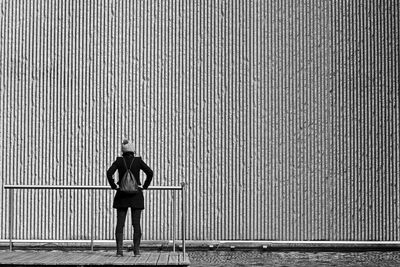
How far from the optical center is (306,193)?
49.9ft

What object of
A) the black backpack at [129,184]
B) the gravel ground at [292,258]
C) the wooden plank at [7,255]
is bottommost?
the gravel ground at [292,258]

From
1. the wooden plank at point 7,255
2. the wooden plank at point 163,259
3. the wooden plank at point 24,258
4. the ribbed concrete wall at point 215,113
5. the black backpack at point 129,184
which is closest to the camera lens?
the wooden plank at point 163,259

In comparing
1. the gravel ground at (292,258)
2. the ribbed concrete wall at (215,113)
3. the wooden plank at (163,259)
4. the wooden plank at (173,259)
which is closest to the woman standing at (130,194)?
the wooden plank at (163,259)

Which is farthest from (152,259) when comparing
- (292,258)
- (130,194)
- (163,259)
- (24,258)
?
(292,258)

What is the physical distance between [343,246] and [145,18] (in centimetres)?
489

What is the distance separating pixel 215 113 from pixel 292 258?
2.64 meters

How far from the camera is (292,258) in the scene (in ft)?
48.2

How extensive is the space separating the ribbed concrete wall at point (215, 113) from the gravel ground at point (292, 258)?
0.35 meters

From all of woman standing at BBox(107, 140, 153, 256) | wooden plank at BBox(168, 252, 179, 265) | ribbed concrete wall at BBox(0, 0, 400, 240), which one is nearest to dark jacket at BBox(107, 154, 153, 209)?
woman standing at BBox(107, 140, 153, 256)

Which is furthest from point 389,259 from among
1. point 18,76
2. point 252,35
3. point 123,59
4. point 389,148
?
point 18,76

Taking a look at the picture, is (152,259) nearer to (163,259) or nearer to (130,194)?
(163,259)

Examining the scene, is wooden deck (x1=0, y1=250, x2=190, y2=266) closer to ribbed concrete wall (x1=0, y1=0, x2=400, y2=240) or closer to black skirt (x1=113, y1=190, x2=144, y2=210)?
black skirt (x1=113, y1=190, x2=144, y2=210)

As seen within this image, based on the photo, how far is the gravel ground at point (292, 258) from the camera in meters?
13.9

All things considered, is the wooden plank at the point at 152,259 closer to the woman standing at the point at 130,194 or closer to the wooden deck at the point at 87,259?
the wooden deck at the point at 87,259
